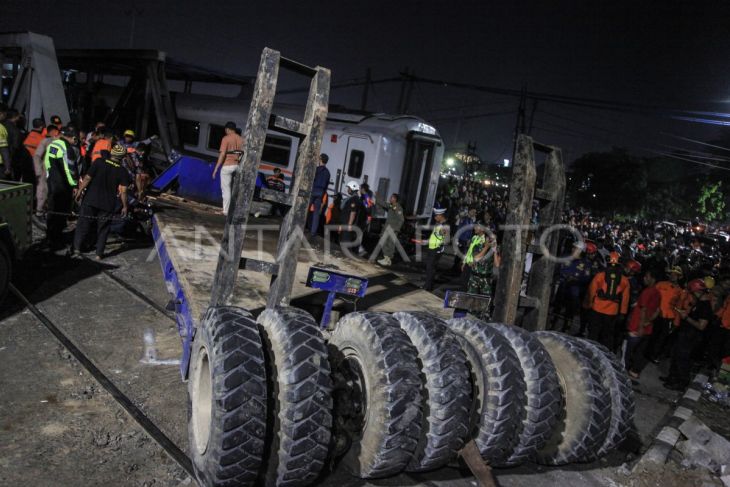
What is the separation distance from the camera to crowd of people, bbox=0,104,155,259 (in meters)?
8.18

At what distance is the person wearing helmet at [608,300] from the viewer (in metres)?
7.75

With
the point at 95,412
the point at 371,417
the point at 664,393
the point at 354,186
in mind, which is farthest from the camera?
the point at 354,186

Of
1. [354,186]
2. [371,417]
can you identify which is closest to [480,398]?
[371,417]

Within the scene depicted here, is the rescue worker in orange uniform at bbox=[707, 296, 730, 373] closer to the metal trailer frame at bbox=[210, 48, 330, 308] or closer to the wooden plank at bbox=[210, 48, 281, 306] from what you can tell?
the metal trailer frame at bbox=[210, 48, 330, 308]

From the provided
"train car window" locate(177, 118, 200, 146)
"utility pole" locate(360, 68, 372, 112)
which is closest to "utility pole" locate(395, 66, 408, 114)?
"utility pole" locate(360, 68, 372, 112)

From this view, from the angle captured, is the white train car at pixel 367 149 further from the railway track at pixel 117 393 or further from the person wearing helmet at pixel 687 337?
the railway track at pixel 117 393

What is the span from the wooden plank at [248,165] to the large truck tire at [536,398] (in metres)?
2.38

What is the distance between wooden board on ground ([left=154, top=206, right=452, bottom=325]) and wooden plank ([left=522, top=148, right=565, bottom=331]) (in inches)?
50.2

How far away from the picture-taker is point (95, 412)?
157 inches

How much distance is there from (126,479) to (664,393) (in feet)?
26.0

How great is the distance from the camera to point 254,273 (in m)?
6.27

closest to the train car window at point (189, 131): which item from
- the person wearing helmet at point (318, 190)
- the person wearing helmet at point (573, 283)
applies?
the person wearing helmet at point (318, 190)

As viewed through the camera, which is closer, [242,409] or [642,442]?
[242,409]

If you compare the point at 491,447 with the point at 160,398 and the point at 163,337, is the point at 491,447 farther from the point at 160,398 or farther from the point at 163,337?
the point at 163,337
